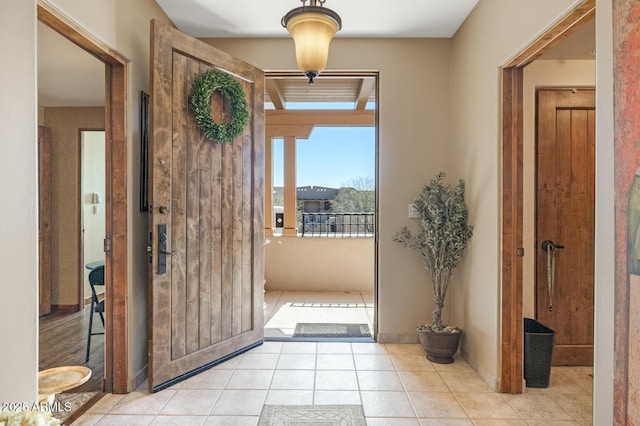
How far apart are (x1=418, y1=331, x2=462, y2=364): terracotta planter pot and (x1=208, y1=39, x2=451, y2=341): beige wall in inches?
15.6

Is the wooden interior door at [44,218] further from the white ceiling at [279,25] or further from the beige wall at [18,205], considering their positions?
the beige wall at [18,205]

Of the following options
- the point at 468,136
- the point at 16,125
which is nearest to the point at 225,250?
the point at 16,125

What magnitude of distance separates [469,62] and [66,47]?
3.34 m

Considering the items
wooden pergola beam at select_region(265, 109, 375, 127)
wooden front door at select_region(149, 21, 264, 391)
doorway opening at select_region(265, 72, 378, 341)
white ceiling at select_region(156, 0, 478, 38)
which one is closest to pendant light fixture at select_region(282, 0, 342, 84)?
white ceiling at select_region(156, 0, 478, 38)

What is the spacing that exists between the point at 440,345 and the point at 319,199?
345 centimetres

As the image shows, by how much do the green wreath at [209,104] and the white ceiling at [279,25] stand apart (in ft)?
1.66

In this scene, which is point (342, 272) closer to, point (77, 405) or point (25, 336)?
point (77, 405)

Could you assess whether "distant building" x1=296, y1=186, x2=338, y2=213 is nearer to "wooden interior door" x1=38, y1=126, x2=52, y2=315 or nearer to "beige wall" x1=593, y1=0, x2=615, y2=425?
"wooden interior door" x1=38, y1=126, x2=52, y2=315

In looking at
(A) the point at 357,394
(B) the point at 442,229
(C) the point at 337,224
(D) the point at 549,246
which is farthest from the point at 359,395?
(C) the point at 337,224

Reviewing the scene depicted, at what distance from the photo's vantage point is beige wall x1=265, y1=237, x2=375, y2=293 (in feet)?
17.1

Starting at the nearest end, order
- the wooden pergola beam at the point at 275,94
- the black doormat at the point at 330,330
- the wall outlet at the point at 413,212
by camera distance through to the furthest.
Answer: the wall outlet at the point at 413,212, the black doormat at the point at 330,330, the wooden pergola beam at the point at 275,94

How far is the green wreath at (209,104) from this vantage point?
8.24 feet

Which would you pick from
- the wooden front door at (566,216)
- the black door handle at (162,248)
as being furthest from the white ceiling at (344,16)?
the black door handle at (162,248)

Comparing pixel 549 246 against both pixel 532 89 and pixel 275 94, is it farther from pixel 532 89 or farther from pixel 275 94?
pixel 275 94
